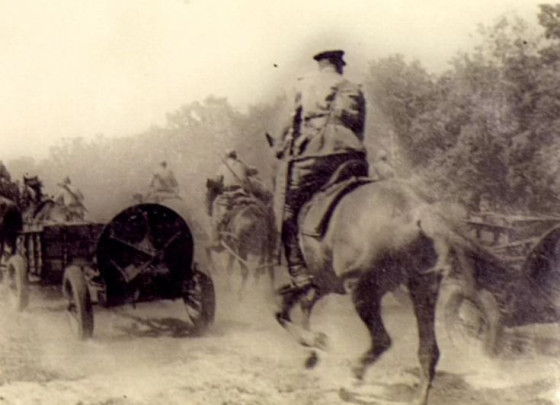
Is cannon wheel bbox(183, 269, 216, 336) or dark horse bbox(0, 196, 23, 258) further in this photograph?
dark horse bbox(0, 196, 23, 258)

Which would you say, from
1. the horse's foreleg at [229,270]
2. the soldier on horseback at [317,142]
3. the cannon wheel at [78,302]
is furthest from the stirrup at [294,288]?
the cannon wheel at [78,302]

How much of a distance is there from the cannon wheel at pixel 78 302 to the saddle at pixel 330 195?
3.52 feet

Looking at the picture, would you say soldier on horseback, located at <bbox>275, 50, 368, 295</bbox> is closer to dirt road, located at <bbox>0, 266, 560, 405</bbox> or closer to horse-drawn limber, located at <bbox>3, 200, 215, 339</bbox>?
dirt road, located at <bbox>0, 266, 560, 405</bbox>

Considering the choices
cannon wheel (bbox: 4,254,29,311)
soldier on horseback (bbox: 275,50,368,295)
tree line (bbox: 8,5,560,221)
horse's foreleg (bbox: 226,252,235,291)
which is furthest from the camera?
cannon wheel (bbox: 4,254,29,311)

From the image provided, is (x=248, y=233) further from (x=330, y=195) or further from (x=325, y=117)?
(x=325, y=117)

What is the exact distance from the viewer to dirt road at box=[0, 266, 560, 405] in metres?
3.71

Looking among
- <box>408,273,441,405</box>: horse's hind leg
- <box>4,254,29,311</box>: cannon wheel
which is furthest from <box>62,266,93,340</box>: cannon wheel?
<box>408,273,441,405</box>: horse's hind leg

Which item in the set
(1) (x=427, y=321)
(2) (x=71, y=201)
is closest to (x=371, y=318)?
(1) (x=427, y=321)

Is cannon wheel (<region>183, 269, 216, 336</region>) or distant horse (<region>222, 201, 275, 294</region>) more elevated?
distant horse (<region>222, 201, 275, 294</region>)

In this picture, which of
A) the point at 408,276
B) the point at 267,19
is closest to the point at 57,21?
the point at 267,19

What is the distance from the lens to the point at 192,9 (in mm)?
3924

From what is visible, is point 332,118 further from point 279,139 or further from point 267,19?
point 267,19

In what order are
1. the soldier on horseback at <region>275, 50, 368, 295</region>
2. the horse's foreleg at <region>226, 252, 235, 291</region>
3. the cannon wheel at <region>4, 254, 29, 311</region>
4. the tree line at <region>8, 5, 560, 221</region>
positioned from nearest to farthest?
the tree line at <region>8, 5, 560, 221</region>
the soldier on horseback at <region>275, 50, 368, 295</region>
the horse's foreleg at <region>226, 252, 235, 291</region>
the cannon wheel at <region>4, 254, 29, 311</region>

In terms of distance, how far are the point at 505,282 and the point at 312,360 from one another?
0.92 meters
